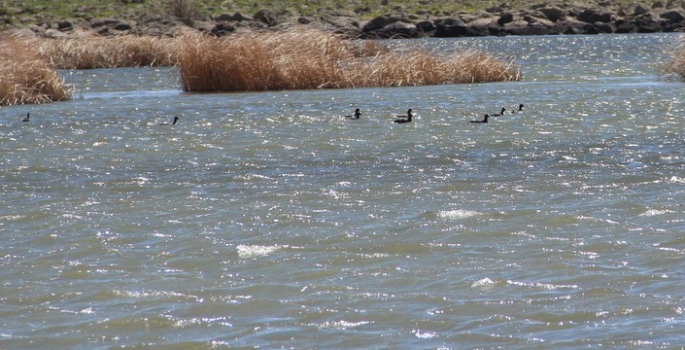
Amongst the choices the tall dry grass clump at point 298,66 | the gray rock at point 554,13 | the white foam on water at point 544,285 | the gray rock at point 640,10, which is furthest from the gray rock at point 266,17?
the white foam on water at point 544,285

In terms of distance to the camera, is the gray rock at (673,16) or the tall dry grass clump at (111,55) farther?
the gray rock at (673,16)

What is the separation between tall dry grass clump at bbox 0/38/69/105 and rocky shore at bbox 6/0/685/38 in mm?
35138

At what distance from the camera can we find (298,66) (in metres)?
28.2

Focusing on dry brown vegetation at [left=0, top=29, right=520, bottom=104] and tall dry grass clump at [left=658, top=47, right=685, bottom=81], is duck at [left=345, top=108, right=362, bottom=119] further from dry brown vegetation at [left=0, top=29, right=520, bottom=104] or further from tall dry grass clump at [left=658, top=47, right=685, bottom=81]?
tall dry grass clump at [left=658, top=47, right=685, bottom=81]

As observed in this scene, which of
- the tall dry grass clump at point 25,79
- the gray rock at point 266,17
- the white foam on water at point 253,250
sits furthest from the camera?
the gray rock at point 266,17

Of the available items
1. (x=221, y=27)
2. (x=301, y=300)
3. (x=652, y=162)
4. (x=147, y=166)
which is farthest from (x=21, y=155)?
(x=221, y=27)

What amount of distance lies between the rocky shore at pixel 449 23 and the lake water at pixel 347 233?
43149 millimetres

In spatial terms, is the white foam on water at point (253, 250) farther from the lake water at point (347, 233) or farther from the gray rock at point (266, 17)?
the gray rock at point (266, 17)

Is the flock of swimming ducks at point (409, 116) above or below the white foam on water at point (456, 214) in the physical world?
below

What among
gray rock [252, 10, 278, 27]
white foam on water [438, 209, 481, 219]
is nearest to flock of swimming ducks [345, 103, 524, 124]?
white foam on water [438, 209, 481, 219]

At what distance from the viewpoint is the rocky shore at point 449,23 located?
63.5 m

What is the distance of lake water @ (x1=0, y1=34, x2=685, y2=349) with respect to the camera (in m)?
7.66

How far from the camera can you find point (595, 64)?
1454 inches

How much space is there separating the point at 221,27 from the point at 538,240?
5365cm
